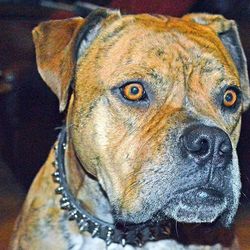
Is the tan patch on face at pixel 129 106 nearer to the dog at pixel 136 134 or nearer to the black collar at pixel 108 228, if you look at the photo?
the dog at pixel 136 134

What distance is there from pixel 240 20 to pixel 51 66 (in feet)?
6.55

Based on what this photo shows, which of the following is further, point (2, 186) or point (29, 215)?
point (2, 186)

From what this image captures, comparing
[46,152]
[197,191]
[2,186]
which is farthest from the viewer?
[2,186]

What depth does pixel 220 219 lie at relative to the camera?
2311 millimetres

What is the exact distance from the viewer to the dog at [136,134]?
7.11 feet

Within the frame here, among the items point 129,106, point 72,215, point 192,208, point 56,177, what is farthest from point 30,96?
point 192,208

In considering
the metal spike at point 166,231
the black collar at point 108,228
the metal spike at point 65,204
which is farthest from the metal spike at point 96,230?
the metal spike at point 166,231

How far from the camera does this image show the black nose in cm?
211

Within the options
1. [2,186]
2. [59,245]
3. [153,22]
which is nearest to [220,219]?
[59,245]

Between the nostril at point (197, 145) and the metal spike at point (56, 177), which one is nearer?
the nostril at point (197, 145)

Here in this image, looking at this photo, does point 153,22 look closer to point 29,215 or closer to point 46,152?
point 29,215

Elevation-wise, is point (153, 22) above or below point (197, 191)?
above

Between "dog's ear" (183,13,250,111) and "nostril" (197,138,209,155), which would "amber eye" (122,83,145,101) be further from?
"dog's ear" (183,13,250,111)

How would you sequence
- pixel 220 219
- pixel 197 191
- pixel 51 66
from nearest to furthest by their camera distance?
pixel 197 191, pixel 220 219, pixel 51 66
